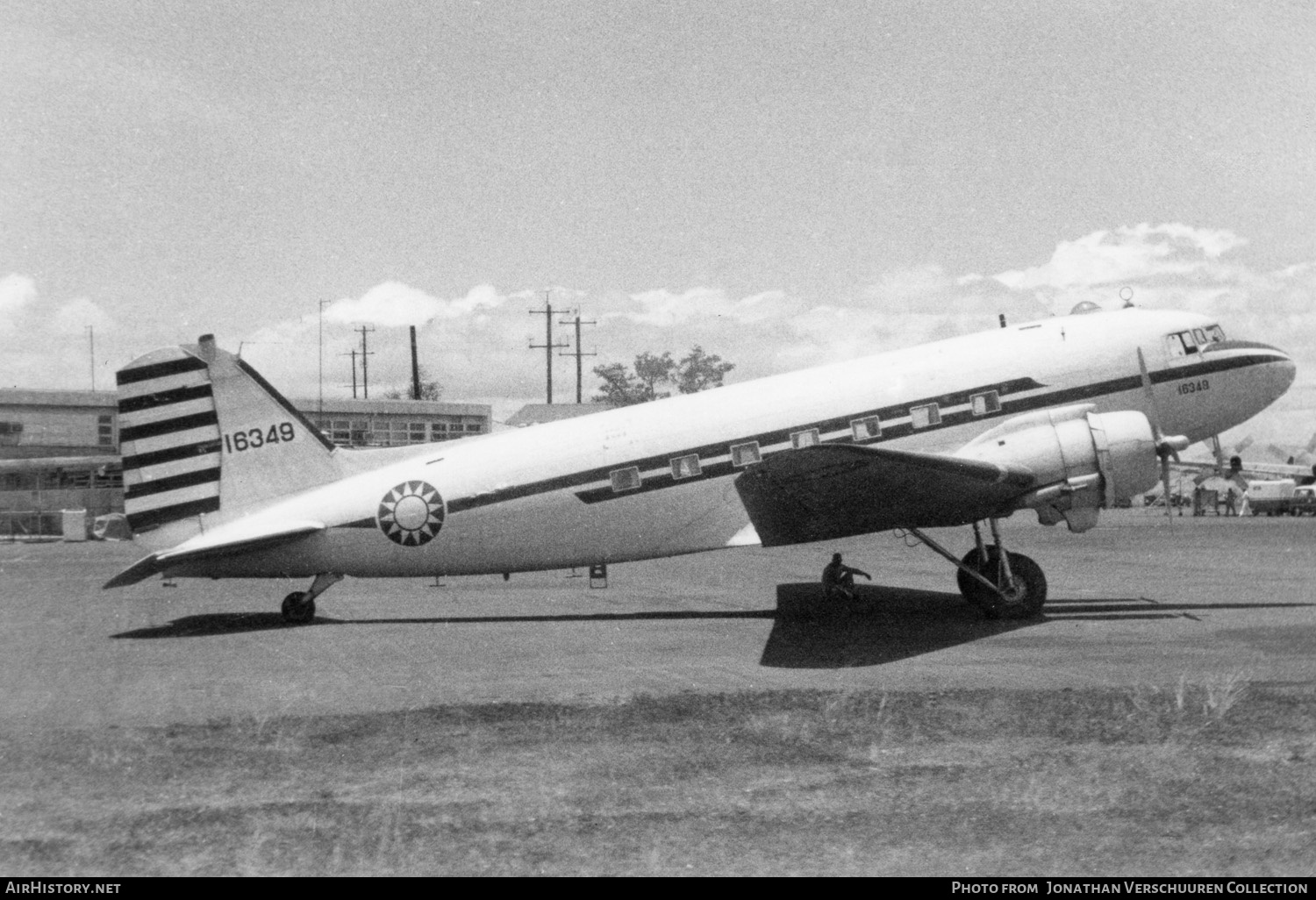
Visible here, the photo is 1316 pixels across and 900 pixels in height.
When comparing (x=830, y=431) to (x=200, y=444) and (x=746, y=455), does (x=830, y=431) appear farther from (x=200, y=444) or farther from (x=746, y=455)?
(x=200, y=444)

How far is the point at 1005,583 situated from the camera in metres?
15.0

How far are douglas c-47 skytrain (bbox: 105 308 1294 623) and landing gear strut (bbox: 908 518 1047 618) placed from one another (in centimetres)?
5

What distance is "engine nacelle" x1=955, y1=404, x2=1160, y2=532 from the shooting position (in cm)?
1445

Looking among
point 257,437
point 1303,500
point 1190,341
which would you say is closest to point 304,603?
point 257,437

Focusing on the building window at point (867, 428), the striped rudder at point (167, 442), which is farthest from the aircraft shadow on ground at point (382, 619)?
the building window at point (867, 428)

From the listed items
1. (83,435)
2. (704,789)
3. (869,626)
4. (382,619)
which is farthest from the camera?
(83,435)

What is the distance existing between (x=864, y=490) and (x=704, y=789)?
7.36m

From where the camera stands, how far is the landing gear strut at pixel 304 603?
1595 centimetres

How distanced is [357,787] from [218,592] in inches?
607

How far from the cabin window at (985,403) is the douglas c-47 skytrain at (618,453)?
0.03 m

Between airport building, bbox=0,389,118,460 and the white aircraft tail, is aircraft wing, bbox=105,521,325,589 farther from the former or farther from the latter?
airport building, bbox=0,389,118,460

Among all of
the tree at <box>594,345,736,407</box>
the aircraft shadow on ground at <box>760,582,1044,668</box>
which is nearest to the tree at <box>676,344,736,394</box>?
the tree at <box>594,345,736,407</box>

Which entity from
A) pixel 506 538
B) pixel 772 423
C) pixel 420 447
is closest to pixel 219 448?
pixel 420 447

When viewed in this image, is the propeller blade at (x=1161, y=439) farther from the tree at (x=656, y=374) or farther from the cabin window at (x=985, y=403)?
the tree at (x=656, y=374)
